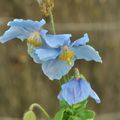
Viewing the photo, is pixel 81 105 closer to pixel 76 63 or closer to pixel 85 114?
pixel 85 114

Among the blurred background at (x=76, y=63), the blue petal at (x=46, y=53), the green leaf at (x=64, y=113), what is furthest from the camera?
the blurred background at (x=76, y=63)

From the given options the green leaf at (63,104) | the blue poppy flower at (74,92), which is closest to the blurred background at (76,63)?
the green leaf at (63,104)

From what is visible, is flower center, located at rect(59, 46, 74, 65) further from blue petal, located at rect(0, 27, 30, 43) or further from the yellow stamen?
blue petal, located at rect(0, 27, 30, 43)

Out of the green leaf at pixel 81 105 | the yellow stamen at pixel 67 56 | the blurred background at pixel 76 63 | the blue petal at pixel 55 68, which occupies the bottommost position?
the green leaf at pixel 81 105

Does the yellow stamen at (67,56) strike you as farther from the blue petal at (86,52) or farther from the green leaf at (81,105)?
A: the green leaf at (81,105)

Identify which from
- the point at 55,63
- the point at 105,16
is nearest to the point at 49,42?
the point at 55,63

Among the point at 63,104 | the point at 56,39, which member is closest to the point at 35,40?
the point at 56,39

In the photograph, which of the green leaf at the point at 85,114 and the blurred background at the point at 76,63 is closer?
the green leaf at the point at 85,114

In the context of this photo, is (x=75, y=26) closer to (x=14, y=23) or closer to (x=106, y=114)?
(x=106, y=114)
